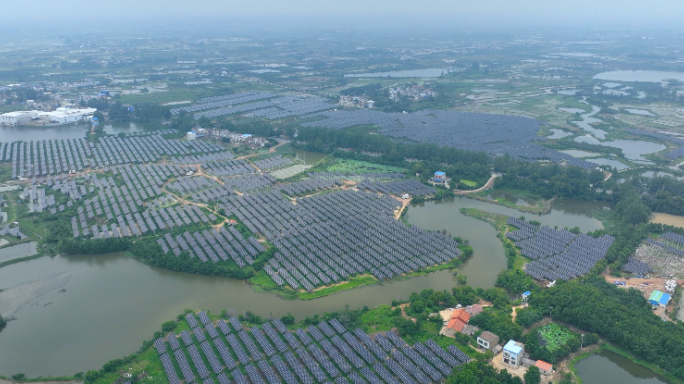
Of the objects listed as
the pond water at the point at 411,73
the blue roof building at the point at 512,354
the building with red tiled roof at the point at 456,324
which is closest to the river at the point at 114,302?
the building with red tiled roof at the point at 456,324

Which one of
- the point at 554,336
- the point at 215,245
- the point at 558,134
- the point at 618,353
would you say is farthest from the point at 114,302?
the point at 558,134

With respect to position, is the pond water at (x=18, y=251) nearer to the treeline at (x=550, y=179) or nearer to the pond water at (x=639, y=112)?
the treeline at (x=550, y=179)

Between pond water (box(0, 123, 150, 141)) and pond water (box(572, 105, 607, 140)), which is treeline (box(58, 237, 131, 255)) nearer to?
pond water (box(0, 123, 150, 141))

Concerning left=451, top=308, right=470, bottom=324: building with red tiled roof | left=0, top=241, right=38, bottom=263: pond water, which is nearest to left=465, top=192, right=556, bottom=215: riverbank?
left=451, top=308, right=470, bottom=324: building with red tiled roof

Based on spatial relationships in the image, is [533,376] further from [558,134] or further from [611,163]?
[558,134]

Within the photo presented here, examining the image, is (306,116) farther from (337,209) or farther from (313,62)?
(313,62)

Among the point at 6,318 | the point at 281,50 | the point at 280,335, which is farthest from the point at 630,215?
the point at 281,50

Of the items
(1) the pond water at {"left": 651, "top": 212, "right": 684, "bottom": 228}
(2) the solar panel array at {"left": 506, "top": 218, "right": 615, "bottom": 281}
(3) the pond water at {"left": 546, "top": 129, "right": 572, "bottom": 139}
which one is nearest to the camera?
(2) the solar panel array at {"left": 506, "top": 218, "right": 615, "bottom": 281}
